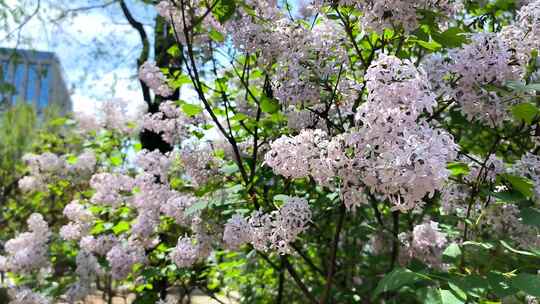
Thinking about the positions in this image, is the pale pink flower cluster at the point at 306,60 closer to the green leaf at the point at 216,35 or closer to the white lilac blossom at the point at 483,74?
the white lilac blossom at the point at 483,74

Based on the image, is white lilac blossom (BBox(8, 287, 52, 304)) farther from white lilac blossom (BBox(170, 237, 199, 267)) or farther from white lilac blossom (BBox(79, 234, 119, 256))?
white lilac blossom (BBox(170, 237, 199, 267))

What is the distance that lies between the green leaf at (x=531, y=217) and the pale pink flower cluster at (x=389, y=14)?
0.90 meters

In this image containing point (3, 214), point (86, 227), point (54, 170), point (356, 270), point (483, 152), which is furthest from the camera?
point (3, 214)

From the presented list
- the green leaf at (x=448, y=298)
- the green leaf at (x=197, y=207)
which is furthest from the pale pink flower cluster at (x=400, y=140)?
the green leaf at (x=197, y=207)

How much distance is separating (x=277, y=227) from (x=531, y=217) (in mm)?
1085

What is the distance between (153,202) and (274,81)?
1941mm

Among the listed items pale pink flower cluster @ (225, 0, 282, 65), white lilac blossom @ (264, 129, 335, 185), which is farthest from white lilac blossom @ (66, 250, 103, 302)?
white lilac blossom @ (264, 129, 335, 185)

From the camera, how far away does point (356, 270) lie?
5.72 meters

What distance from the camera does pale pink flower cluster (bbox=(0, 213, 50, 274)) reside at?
5.25 m

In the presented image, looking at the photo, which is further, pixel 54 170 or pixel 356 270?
pixel 54 170

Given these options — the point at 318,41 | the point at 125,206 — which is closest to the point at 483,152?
the point at 318,41

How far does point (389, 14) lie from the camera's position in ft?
8.10

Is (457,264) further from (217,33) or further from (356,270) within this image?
(356,270)

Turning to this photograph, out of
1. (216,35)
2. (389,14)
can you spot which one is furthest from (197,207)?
(389,14)
